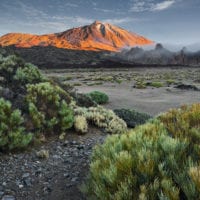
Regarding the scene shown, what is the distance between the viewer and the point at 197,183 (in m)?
3.05

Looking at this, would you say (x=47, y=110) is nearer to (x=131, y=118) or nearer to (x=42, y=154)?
(x=42, y=154)

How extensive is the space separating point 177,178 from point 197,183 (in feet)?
1.29

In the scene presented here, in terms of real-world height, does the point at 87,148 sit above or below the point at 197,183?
below

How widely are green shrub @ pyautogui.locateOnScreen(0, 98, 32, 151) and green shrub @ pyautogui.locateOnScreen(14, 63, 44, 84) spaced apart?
3.10 m

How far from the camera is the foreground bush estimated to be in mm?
3240

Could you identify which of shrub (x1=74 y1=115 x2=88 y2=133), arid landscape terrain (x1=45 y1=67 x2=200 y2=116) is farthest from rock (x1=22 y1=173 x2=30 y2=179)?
arid landscape terrain (x1=45 y1=67 x2=200 y2=116)

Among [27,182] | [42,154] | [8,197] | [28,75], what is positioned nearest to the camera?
[8,197]

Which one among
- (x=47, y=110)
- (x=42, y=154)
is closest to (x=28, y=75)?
(x=47, y=110)

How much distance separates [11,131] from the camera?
681 centimetres

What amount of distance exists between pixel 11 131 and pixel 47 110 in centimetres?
179

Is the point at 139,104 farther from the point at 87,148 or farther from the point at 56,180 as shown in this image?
the point at 56,180

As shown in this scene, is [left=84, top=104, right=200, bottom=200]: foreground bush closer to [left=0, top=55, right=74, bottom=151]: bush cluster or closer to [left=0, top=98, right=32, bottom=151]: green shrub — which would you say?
[left=0, top=98, right=32, bottom=151]: green shrub

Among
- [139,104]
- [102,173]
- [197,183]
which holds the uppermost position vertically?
[197,183]

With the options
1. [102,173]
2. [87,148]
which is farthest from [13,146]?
[102,173]
